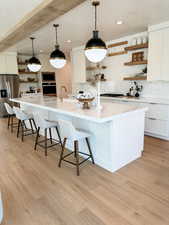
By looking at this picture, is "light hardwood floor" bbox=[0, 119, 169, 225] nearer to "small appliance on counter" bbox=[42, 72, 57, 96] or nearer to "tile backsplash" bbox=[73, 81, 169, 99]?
"tile backsplash" bbox=[73, 81, 169, 99]

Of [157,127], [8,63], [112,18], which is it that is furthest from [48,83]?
[157,127]

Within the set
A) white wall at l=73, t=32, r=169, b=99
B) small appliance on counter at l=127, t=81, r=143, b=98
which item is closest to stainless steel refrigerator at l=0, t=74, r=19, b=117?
white wall at l=73, t=32, r=169, b=99

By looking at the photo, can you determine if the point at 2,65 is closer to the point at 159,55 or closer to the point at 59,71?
the point at 59,71

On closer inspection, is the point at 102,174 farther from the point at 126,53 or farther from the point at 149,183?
the point at 126,53

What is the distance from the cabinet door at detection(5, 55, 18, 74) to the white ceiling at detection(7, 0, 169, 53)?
2.46 m

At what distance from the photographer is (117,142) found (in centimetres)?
249

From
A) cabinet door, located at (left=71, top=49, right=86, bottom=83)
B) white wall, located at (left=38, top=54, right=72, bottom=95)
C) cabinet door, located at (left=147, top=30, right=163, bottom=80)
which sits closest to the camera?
cabinet door, located at (left=147, top=30, right=163, bottom=80)

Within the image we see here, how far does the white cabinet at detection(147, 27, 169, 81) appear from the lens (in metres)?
3.69

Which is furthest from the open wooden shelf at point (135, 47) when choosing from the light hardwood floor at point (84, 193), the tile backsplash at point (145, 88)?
the light hardwood floor at point (84, 193)

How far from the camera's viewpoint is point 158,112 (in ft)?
12.4

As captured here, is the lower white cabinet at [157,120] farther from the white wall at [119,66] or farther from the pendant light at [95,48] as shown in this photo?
the pendant light at [95,48]

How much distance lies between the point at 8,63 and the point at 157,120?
5.90 meters

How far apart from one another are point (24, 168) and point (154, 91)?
12.1 ft

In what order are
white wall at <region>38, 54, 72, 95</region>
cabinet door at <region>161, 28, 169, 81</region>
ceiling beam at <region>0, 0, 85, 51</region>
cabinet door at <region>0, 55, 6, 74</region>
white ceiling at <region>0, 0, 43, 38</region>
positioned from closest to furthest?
ceiling beam at <region>0, 0, 85, 51</region> → white ceiling at <region>0, 0, 43, 38</region> → cabinet door at <region>161, 28, 169, 81</region> → cabinet door at <region>0, 55, 6, 74</region> → white wall at <region>38, 54, 72, 95</region>
